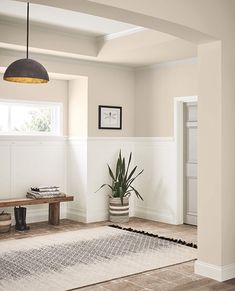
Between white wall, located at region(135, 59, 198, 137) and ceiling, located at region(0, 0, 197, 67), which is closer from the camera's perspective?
ceiling, located at region(0, 0, 197, 67)

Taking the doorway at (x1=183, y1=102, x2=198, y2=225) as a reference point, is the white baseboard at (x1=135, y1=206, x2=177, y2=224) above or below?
below

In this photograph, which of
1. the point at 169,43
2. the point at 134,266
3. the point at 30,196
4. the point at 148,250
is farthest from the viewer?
the point at 30,196

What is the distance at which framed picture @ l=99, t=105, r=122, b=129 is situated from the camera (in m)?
6.81

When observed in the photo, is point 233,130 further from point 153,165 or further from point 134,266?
point 153,165

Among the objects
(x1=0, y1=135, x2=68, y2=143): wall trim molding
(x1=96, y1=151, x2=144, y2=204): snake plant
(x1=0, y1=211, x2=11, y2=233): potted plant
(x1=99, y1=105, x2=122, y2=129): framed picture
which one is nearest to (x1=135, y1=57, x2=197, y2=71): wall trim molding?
(x1=99, y1=105, x2=122, y2=129): framed picture

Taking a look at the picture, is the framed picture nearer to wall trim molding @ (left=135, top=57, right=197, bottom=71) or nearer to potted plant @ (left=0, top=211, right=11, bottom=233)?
wall trim molding @ (left=135, top=57, right=197, bottom=71)

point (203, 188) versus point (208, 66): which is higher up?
point (208, 66)

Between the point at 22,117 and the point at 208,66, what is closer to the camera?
the point at 208,66

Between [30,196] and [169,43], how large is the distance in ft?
9.68

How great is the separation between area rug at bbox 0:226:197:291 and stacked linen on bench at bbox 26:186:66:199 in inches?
27.7

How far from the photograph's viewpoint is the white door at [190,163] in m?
6.52

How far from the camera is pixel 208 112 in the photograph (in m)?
3.97

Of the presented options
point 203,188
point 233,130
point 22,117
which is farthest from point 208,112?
point 22,117

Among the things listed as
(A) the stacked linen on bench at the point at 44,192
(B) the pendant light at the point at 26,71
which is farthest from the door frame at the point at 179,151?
(B) the pendant light at the point at 26,71
